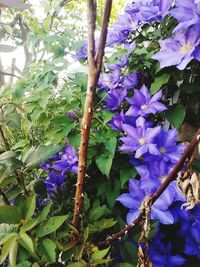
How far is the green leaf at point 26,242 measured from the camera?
0.55 meters

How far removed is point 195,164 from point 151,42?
0.36 meters

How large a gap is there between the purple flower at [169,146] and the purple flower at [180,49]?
0.15m

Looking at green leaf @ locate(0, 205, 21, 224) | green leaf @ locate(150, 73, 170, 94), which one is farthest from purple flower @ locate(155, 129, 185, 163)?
green leaf @ locate(0, 205, 21, 224)

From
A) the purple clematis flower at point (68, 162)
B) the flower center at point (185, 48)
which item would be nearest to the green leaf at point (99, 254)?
the purple clematis flower at point (68, 162)

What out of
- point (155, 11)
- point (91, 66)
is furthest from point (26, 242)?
point (155, 11)

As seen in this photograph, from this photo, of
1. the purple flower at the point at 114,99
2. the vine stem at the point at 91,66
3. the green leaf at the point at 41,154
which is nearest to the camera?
the vine stem at the point at 91,66

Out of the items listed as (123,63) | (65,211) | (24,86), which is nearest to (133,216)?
(65,211)

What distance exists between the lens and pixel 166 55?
0.81 meters

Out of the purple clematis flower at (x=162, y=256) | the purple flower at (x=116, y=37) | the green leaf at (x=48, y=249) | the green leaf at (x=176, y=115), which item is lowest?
the purple clematis flower at (x=162, y=256)

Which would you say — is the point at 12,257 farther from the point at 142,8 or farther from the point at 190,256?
the point at 142,8

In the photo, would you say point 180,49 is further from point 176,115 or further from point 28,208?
point 28,208

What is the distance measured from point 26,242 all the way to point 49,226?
0.05m

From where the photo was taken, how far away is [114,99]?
881 mm

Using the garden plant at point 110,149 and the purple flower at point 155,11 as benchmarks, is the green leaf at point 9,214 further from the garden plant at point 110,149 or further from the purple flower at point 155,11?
the purple flower at point 155,11
